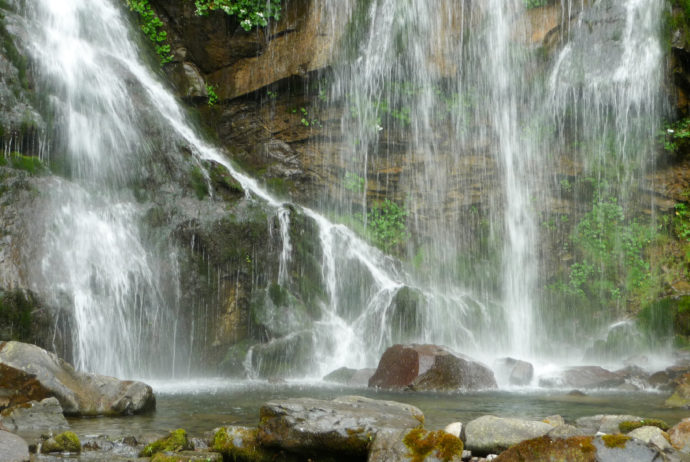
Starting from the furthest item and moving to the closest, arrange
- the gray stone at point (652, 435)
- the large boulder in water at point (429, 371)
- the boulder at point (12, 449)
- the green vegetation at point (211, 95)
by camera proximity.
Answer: the green vegetation at point (211, 95), the large boulder in water at point (429, 371), the gray stone at point (652, 435), the boulder at point (12, 449)

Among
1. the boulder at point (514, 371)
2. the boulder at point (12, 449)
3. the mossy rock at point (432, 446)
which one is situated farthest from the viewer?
the boulder at point (514, 371)

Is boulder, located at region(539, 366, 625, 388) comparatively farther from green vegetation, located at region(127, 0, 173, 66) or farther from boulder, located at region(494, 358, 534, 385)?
green vegetation, located at region(127, 0, 173, 66)

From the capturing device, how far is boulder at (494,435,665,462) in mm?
4203

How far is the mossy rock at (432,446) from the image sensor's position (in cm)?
465

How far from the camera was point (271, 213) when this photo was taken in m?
14.3

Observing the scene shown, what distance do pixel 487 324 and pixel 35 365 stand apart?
11673mm

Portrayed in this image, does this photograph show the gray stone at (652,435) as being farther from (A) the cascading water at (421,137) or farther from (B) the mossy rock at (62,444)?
(A) the cascading water at (421,137)

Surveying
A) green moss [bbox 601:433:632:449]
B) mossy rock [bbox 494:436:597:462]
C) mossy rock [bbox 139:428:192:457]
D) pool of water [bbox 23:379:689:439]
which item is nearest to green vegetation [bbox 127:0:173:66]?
pool of water [bbox 23:379:689:439]

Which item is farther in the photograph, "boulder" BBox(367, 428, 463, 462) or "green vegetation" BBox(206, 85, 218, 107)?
"green vegetation" BBox(206, 85, 218, 107)

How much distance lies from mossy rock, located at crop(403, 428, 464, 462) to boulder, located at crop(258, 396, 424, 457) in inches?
8.5

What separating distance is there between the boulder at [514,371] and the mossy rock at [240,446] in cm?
785

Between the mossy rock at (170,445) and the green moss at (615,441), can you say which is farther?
the mossy rock at (170,445)

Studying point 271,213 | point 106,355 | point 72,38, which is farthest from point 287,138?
point 106,355

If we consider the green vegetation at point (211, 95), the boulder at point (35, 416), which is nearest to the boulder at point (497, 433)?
the boulder at point (35, 416)
